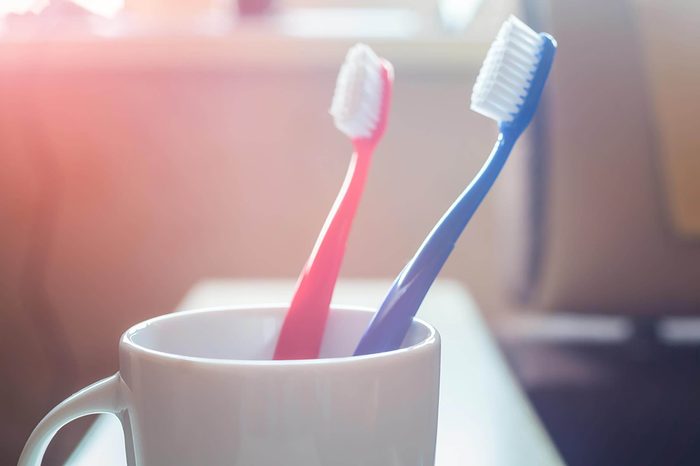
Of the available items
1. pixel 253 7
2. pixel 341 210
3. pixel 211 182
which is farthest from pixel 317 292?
pixel 253 7

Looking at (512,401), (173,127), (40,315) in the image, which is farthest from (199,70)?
(512,401)

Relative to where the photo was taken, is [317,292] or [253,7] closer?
[317,292]

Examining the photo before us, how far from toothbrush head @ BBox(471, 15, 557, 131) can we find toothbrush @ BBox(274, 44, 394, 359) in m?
0.05

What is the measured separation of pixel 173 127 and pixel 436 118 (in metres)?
0.33

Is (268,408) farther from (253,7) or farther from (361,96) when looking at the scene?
(253,7)

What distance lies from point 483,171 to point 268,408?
102 mm

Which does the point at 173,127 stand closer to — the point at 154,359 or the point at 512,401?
the point at 512,401

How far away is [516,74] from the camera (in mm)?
241

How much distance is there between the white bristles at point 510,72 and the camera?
9.5 inches

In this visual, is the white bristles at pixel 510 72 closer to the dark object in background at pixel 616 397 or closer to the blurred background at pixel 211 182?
the dark object in background at pixel 616 397

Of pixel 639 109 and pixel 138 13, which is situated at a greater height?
pixel 138 13

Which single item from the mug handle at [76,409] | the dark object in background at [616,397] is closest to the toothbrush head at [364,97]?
the mug handle at [76,409]

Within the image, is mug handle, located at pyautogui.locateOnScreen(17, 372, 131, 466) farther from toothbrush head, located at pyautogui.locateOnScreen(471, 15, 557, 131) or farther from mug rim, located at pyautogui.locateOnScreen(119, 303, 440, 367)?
toothbrush head, located at pyautogui.locateOnScreen(471, 15, 557, 131)

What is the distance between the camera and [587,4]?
32.2 inches
